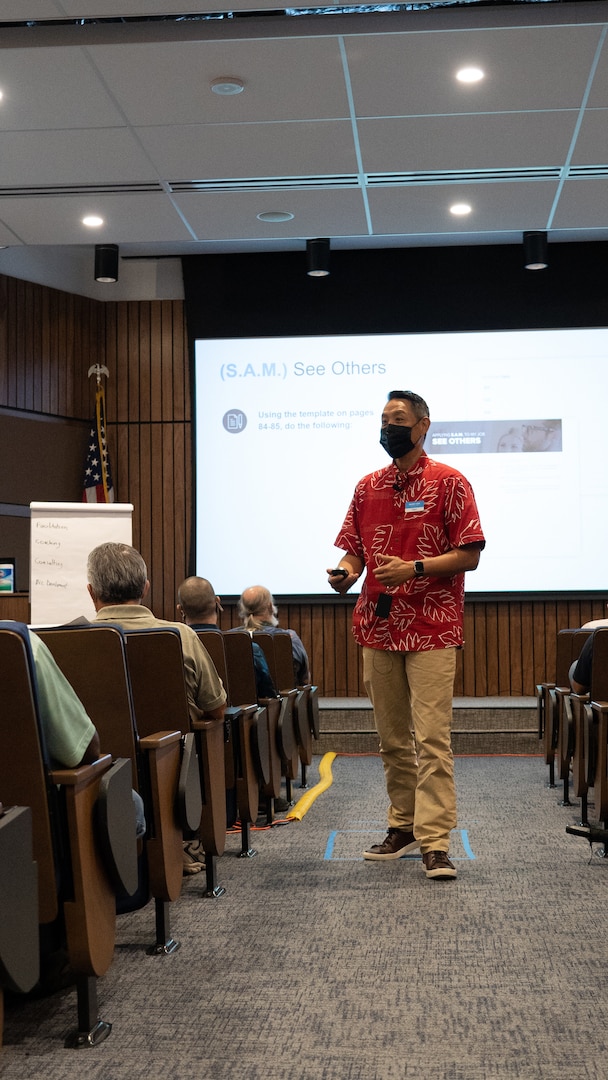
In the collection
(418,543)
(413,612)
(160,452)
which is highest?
(160,452)

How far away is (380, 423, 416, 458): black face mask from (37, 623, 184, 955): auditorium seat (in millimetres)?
1468

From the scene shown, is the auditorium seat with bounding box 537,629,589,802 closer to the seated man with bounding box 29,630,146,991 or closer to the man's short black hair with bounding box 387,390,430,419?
the man's short black hair with bounding box 387,390,430,419

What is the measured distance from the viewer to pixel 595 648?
3781mm

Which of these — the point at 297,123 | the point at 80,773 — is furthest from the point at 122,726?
the point at 297,123

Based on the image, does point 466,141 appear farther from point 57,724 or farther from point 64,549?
point 57,724

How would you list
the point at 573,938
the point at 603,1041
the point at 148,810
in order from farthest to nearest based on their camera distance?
the point at 573,938 → the point at 148,810 → the point at 603,1041

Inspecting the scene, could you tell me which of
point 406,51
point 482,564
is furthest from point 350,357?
point 406,51

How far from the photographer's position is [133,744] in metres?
2.51

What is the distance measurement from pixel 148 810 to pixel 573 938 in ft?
3.96

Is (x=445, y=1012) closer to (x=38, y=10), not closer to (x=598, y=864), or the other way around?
(x=598, y=864)

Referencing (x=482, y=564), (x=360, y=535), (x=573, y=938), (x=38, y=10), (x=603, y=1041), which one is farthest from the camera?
(x=482, y=564)

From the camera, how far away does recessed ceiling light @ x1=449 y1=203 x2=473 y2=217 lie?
6906mm

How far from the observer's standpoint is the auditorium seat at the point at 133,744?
96.0 inches

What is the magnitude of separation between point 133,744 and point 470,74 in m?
3.94
